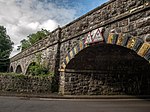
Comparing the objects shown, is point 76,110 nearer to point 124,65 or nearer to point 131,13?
point 131,13

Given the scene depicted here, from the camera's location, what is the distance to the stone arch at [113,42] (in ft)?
19.2

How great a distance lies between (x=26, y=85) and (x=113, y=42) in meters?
6.76

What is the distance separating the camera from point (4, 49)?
56.3 metres

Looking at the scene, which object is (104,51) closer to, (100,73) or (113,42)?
(100,73)

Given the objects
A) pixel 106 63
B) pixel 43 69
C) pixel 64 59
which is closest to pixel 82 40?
pixel 64 59

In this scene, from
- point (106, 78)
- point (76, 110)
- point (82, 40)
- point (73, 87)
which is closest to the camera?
point (76, 110)

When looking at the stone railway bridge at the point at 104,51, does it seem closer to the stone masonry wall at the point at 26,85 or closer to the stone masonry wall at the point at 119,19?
the stone masonry wall at the point at 119,19

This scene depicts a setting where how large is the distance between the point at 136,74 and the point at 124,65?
1402 mm

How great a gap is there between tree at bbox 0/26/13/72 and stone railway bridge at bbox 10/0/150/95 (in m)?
32.7

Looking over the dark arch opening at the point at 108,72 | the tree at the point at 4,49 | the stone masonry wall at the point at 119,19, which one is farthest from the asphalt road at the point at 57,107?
the tree at the point at 4,49

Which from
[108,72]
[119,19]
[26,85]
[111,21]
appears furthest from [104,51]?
[26,85]

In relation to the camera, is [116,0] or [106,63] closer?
[116,0]

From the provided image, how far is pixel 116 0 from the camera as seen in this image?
733 cm

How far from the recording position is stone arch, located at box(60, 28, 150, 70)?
19.2 ft
